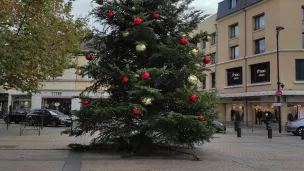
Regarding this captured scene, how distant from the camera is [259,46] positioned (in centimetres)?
4116

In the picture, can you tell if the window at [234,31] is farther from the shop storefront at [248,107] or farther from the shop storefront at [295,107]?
the shop storefront at [295,107]

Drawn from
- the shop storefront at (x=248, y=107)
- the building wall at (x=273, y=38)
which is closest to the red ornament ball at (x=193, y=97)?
the building wall at (x=273, y=38)

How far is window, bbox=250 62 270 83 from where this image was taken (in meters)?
39.3

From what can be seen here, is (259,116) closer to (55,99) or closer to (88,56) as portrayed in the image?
(55,99)

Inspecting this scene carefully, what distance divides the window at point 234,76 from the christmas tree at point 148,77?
31575mm

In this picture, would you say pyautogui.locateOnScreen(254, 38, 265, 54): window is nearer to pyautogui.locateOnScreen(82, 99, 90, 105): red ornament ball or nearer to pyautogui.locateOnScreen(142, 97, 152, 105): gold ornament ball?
pyautogui.locateOnScreen(82, 99, 90, 105): red ornament ball

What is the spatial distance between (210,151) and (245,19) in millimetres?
31335

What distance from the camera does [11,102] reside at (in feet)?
163

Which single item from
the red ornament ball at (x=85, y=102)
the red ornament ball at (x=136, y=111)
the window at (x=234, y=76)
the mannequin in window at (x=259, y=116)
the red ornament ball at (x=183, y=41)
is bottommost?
the mannequin in window at (x=259, y=116)

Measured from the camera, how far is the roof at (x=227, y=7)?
140ft

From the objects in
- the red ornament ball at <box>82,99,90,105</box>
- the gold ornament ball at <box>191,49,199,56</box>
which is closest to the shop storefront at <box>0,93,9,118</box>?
the red ornament ball at <box>82,99,90,105</box>

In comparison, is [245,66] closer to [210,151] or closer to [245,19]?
[245,19]

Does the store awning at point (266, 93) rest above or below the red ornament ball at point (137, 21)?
below

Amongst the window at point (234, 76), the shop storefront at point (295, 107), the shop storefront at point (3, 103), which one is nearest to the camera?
the shop storefront at point (295, 107)
